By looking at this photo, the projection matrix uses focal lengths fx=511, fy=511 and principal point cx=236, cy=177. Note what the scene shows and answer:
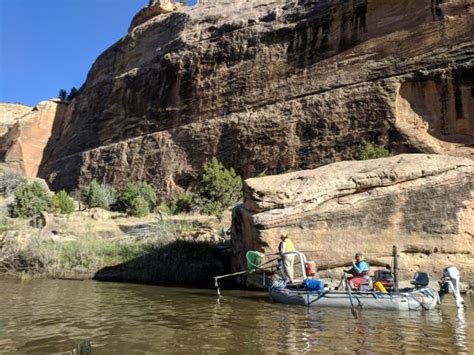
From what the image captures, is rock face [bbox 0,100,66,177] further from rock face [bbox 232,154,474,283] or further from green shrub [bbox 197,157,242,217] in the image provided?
rock face [bbox 232,154,474,283]

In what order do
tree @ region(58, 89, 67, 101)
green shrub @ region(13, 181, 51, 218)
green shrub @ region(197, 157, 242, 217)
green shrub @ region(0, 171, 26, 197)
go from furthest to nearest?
tree @ region(58, 89, 67, 101) < green shrub @ region(0, 171, 26, 197) < green shrub @ region(13, 181, 51, 218) < green shrub @ region(197, 157, 242, 217)

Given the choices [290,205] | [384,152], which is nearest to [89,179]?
[384,152]

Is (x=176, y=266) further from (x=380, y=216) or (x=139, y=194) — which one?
(x=139, y=194)

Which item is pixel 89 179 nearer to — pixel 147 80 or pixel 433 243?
pixel 147 80

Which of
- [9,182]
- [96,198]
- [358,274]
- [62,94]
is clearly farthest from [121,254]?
[62,94]

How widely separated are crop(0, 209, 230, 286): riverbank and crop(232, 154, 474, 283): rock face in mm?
3779

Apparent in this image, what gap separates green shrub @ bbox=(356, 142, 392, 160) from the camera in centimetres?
2478

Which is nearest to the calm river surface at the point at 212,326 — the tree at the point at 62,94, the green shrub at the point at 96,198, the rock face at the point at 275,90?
the rock face at the point at 275,90

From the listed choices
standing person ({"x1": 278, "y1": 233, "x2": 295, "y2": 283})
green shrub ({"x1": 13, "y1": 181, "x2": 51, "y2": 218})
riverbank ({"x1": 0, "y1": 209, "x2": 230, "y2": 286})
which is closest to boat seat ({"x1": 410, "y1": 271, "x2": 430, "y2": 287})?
standing person ({"x1": 278, "y1": 233, "x2": 295, "y2": 283})

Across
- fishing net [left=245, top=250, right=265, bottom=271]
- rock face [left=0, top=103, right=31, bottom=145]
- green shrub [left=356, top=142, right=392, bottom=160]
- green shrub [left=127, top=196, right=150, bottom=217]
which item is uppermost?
rock face [left=0, top=103, right=31, bottom=145]

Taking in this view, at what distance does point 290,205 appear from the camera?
13.4m

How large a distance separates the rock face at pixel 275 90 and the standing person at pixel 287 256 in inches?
628

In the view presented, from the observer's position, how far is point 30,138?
172 ft

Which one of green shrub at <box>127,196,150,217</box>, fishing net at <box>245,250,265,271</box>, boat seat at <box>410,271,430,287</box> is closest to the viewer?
boat seat at <box>410,271,430,287</box>
